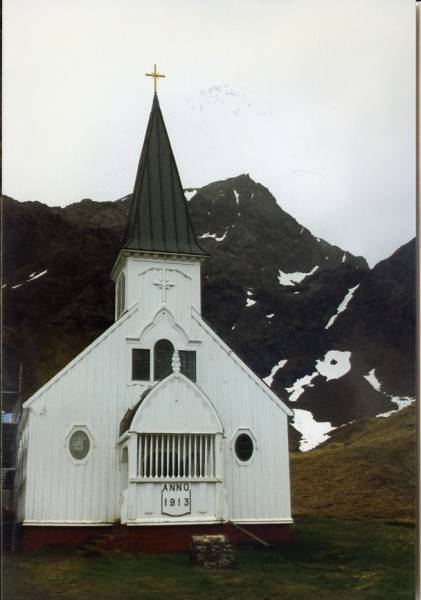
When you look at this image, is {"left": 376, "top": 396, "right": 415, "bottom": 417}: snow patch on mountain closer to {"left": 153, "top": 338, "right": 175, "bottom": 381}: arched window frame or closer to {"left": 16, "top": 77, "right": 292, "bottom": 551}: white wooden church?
{"left": 16, "top": 77, "right": 292, "bottom": 551}: white wooden church

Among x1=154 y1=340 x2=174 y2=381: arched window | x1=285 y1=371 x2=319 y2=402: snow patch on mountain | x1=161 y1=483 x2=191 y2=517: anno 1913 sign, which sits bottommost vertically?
x1=161 y1=483 x2=191 y2=517: anno 1913 sign

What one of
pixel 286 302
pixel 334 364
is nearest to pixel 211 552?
pixel 334 364

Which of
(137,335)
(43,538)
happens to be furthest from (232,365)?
(43,538)

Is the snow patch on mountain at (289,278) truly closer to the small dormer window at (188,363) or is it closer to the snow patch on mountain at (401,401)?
the small dormer window at (188,363)

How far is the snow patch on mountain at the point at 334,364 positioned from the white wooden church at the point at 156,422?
586 millimetres

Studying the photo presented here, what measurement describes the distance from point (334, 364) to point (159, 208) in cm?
265

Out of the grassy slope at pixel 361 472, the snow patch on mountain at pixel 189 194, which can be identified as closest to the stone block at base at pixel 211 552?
the grassy slope at pixel 361 472

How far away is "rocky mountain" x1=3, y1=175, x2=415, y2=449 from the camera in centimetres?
972

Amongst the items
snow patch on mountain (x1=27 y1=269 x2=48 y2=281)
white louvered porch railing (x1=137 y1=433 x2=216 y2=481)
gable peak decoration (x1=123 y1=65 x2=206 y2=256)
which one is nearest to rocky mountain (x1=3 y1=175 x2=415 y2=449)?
gable peak decoration (x1=123 y1=65 x2=206 y2=256)

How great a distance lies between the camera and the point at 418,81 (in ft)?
33.1

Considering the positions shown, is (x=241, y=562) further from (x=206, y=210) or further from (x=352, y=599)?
(x=206, y=210)

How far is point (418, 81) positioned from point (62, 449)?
218 inches

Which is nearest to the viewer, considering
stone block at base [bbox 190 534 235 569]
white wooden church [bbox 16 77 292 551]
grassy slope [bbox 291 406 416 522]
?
stone block at base [bbox 190 534 235 569]

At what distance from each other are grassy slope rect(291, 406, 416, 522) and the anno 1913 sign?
1.20 meters
